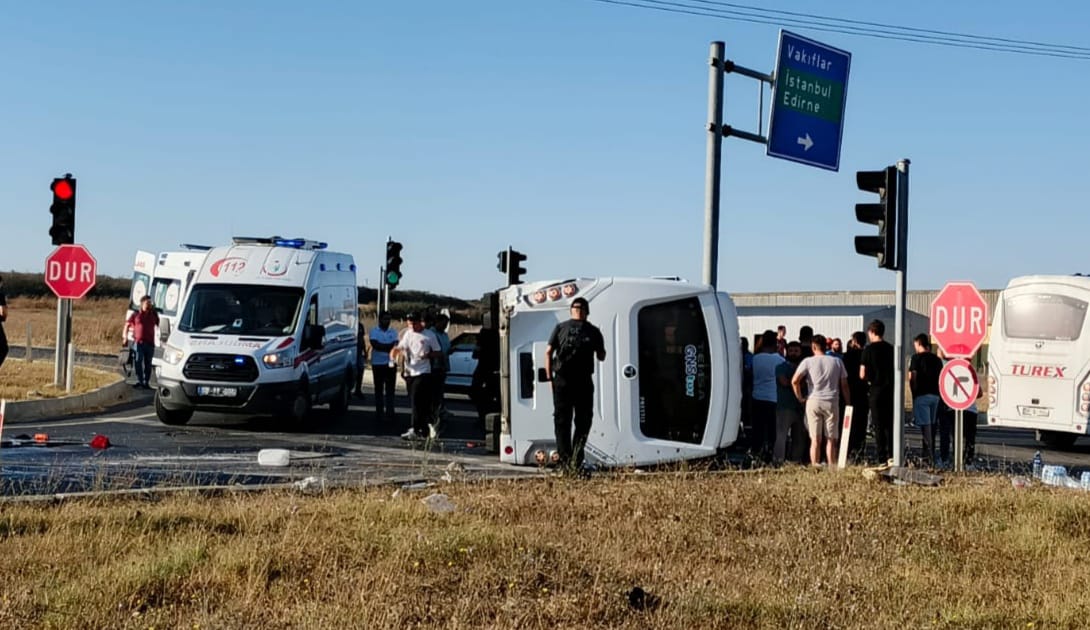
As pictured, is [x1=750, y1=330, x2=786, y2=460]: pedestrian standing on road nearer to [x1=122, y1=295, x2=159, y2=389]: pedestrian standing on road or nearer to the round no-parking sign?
the round no-parking sign

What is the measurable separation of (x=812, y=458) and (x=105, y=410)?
12066 mm

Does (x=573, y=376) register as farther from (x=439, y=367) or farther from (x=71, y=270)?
(x=71, y=270)

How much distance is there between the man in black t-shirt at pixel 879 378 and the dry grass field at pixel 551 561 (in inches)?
182

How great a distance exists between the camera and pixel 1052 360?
23234 millimetres

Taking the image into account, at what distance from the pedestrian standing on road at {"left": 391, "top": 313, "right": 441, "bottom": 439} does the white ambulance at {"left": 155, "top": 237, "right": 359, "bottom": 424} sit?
1.94 meters

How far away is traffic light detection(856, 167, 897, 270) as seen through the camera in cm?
1487

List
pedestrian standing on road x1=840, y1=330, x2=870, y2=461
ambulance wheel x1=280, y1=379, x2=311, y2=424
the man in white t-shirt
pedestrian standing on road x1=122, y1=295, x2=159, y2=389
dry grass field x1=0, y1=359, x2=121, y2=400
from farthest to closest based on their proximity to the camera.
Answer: pedestrian standing on road x1=122, y1=295, x2=159, y2=389 → dry grass field x1=0, y1=359, x2=121, y2=400 → ambulance wheel x1=280, y1=379, x2=311, y2=424 → pedestrian standing on road x1=840, y1=330, x2=870, y2=461 → the man in white t-shirt

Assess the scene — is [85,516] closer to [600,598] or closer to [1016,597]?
[600,598]

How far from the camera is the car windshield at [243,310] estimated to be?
19.8 meters

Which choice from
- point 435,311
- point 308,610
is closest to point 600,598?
point 308,610

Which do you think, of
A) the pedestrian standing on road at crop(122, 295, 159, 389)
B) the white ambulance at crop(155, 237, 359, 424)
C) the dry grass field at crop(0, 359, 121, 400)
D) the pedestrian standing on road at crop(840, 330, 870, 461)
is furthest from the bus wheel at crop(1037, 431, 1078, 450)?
the dry grass field at crop(0, 359, 121, 400)

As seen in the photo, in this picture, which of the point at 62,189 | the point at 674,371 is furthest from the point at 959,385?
the point at 62,189

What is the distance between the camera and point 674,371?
1459cm

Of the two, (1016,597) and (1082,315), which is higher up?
(1082,315)
